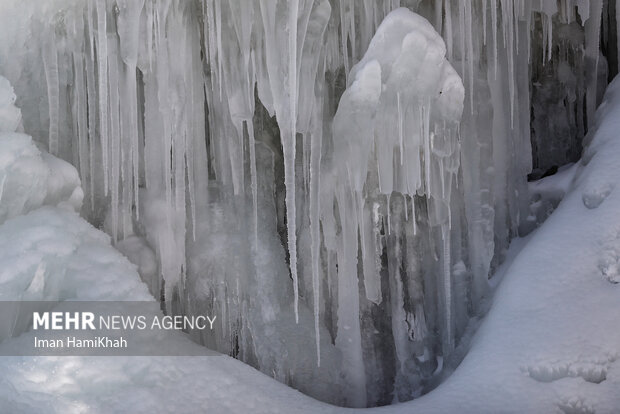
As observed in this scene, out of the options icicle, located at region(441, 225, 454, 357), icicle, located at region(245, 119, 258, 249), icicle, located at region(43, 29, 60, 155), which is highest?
icicle, located at region(43, 29, 60, 155)

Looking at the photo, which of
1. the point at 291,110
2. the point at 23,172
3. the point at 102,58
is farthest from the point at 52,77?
the point at 291,110

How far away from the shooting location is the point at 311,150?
239 inches

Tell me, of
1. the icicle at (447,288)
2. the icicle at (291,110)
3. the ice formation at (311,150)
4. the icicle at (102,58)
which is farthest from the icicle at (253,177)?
the icicle at (447,288)

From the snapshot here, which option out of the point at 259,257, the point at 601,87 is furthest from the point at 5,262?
the point at 601,87

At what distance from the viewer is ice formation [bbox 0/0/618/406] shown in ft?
18.8

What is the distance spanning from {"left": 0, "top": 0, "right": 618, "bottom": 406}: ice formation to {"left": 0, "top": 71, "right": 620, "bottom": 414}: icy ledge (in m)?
0.37

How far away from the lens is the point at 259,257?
6699 mm

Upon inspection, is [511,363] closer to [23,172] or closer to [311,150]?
[311,150]

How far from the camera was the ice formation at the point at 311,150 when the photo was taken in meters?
5.72

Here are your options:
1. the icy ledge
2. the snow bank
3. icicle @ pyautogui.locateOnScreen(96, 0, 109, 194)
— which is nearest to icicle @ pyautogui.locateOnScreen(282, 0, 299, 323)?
the icy ledge

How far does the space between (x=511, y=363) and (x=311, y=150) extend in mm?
2368

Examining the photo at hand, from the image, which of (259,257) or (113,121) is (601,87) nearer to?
(259,257)

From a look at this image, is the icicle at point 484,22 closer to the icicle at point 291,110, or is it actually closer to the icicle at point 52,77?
the icicle at point 291,110

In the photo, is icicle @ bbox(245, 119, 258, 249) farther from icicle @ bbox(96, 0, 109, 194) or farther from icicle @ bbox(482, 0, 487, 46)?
icicle @ bbox(482, 0, 487, 46)
